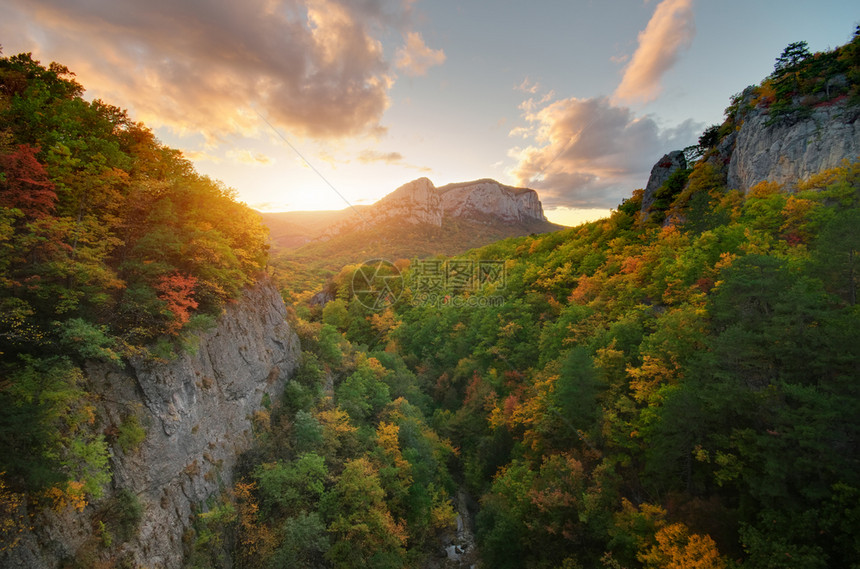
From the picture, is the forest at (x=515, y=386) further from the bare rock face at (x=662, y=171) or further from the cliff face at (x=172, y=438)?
the bare rock face at (x=662, y=171)

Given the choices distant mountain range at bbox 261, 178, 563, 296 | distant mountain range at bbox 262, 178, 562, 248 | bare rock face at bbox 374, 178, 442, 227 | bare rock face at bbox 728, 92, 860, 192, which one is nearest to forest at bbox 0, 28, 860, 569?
bare rock face at bbox 728, 92, 860, 192

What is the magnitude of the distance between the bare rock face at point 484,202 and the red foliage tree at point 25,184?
130m

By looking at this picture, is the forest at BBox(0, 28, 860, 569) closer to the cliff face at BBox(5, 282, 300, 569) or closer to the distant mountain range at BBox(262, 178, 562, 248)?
the cliff face at BBox(5, 282, 300, 569)

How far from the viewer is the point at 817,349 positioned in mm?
12023

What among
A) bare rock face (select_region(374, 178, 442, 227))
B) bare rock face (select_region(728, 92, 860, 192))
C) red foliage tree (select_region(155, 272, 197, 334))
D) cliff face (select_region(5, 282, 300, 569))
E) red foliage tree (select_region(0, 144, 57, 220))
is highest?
bare rock face (select_region(374, 178, 442, 227))

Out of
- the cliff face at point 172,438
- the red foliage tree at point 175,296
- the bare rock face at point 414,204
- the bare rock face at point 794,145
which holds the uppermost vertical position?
the bare rock face at point 414,204

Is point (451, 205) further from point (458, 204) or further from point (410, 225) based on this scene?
point (410, 225)

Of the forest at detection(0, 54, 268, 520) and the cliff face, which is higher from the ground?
the forest at detection(0, 54, 268, 520)

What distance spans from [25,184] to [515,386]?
32.1 m

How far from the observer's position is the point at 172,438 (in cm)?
1264

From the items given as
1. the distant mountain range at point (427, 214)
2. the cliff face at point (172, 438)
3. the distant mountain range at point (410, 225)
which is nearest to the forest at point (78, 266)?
the cliff face at point (172, 438)

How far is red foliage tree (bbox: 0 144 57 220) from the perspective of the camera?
10.1 metres

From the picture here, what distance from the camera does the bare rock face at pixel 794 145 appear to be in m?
23.7

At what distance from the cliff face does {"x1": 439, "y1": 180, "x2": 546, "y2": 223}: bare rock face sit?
12521 cm
